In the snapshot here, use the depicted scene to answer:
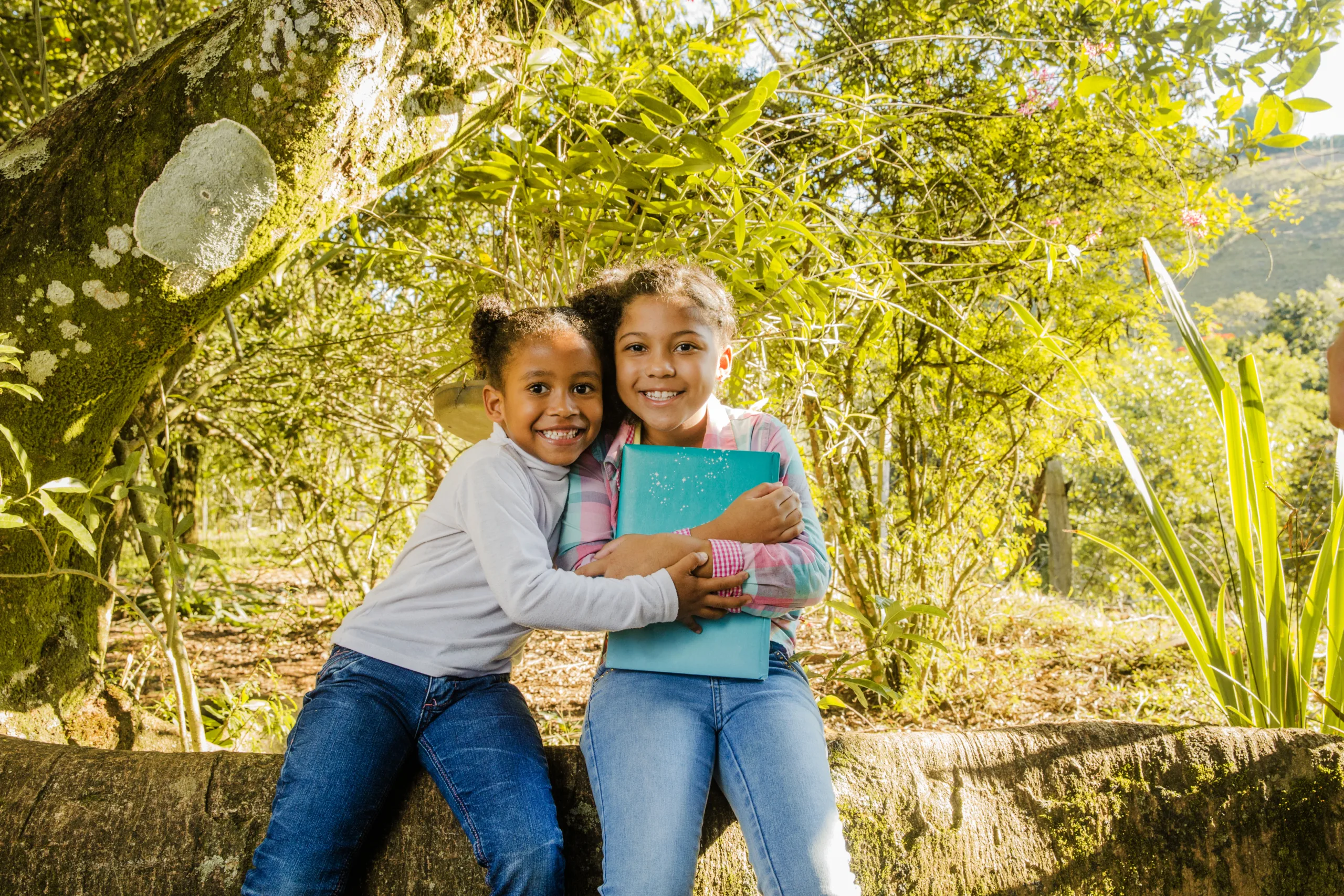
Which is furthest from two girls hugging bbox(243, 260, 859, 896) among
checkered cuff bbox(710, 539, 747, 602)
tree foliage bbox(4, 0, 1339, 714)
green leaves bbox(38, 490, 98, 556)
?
green leaves bbox(38, 490, 98, 556)

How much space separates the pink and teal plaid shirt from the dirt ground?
102 cm

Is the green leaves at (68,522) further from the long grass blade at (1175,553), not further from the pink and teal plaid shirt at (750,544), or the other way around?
the long grass blade at (1175,553)

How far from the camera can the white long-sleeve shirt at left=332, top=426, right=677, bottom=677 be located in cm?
126

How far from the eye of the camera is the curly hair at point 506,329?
4.91 ft

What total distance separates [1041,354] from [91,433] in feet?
9.74

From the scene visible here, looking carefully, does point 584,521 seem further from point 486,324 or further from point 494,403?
point 486,324

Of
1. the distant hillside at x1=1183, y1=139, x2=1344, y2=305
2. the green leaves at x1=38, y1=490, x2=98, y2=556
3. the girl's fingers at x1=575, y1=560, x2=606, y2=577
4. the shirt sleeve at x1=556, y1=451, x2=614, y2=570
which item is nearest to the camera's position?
the green leaves at x1=38, y1=490, x2=98, y2=556

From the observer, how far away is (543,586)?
1.26 m

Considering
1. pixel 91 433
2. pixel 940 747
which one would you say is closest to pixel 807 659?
pixel 940 747

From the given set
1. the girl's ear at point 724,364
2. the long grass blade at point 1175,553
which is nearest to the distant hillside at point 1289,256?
the long grass blade at point 1175,553

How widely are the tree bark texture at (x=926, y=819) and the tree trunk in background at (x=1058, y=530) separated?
4062mm

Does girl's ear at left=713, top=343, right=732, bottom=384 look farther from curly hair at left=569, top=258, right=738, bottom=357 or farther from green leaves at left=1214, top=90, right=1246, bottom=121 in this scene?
green leaves at left=1214, top=90, right=1246, bottom=121

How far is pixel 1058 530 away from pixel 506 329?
5.22 m

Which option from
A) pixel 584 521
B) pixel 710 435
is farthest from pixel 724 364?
pixel 584 521
